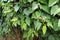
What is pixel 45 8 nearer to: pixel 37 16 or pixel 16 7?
pixel 37 16

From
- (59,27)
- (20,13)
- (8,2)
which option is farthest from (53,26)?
(8,2)

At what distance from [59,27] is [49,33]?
0.63 ft

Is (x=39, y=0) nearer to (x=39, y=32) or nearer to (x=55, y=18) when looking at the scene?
(x=55, y=18)

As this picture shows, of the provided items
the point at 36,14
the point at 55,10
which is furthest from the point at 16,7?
the point at 55,10

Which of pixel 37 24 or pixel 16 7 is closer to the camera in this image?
pixel 37 24

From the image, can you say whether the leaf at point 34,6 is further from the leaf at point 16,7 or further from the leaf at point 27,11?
the leaf at point 16,7

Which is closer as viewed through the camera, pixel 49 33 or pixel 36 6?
pixel 36 6

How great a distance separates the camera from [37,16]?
1.56 metres

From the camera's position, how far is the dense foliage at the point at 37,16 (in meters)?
1.56

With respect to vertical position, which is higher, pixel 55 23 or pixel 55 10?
pixel 55 10

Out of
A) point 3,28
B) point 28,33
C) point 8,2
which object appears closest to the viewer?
point 28,33

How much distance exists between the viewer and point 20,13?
1.75m

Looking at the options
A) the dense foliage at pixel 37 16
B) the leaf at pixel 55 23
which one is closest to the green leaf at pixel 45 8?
the dense foliage at pixel 37 16

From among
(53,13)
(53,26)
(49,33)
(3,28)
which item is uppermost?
(53,13)
